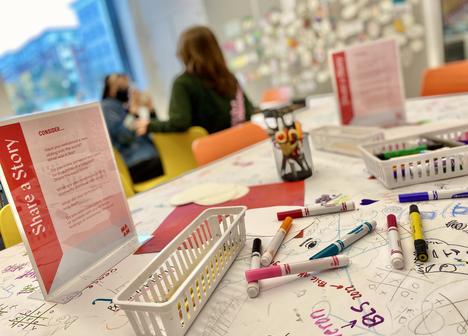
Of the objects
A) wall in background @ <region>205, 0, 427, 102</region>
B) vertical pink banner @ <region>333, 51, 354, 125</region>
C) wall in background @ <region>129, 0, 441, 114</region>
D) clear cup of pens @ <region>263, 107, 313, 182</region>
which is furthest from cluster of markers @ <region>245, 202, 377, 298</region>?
wall in background @ <region>129, 0, 441, 114</region>

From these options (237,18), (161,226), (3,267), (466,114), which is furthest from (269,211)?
(237,18)

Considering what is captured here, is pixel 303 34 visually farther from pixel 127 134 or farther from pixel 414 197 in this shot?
pixel 414 197

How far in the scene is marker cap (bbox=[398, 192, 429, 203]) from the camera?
70 centimetres

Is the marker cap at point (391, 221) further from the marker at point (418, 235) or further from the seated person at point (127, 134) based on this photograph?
the seated person at point (127, 134)

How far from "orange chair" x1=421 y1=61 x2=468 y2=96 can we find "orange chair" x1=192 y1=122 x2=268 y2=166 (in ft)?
3.32

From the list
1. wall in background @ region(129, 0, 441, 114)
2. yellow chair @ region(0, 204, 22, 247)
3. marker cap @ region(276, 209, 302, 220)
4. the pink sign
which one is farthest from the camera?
wall in background @ region(129, 0, 441, 114)

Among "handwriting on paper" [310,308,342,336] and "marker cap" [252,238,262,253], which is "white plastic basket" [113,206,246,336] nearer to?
"marker cap" [252,238,262,253]

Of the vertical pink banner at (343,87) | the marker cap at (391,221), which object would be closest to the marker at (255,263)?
the marker cap at (391,221)

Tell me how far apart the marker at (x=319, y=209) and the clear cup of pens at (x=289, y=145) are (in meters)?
0.23

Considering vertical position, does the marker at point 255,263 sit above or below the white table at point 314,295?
above

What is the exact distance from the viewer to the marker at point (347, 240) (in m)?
0.59

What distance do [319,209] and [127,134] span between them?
220 centimetres

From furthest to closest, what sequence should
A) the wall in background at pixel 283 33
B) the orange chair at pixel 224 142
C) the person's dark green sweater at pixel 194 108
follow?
the wall in background at pixel 283 33
the person's dark green sweater at pixel 194 108
the orange chair at pixel 224 142

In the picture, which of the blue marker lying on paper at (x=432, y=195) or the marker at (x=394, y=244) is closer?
the marker at (x=394, y=244)
